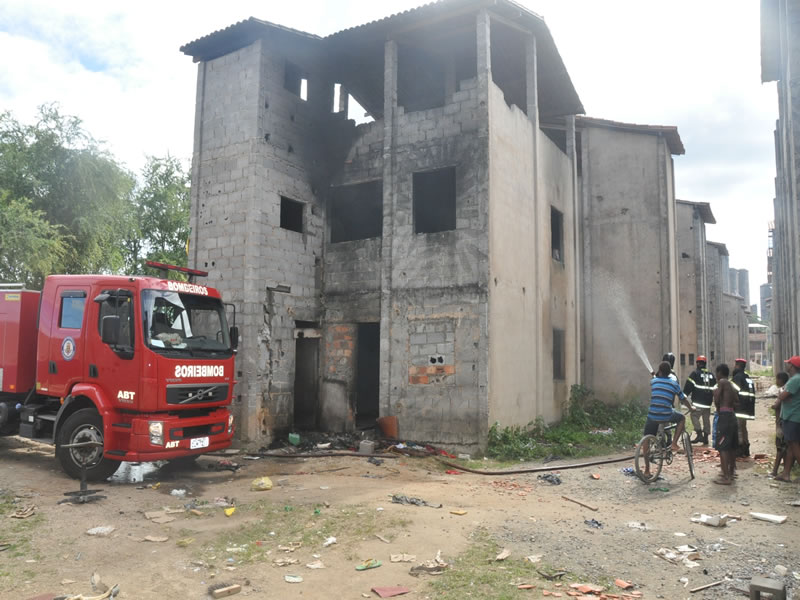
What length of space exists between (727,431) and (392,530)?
5520mm

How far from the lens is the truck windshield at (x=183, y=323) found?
8234 millimetres

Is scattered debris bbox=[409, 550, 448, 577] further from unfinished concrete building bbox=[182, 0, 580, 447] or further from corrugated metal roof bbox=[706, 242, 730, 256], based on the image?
corrugated metal roof bbox=[706, 242, 730, 256]

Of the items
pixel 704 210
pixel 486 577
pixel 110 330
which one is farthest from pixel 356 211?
pixel 704 210

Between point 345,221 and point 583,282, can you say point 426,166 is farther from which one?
point 583,282

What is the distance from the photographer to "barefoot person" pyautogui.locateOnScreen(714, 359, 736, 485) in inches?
332

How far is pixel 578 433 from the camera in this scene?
13.0 m

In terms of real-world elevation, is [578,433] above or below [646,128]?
below

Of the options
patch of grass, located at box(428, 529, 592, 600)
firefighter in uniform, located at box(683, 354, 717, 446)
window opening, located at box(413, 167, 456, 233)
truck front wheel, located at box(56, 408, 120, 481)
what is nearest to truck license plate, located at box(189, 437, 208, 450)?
truck front wheel, located at box(56, 408, 120, 481)

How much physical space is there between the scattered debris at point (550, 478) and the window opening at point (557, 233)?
7884mm

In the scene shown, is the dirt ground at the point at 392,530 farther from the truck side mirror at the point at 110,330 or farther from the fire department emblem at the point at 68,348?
the truck side mirror at the point at 110,330

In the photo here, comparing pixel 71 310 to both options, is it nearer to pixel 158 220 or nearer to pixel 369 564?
pixel 369 564

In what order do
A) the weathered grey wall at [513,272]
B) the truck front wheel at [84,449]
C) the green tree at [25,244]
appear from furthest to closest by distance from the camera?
the green tree at [25,244] < the weathered grey wall at [513,272] < the truck front wheel at [84,449]

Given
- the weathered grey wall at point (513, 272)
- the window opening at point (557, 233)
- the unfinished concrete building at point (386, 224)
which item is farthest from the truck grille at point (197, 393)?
the window opening at point (557, 233)

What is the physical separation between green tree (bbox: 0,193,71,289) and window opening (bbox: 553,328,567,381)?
16725 millimetres
